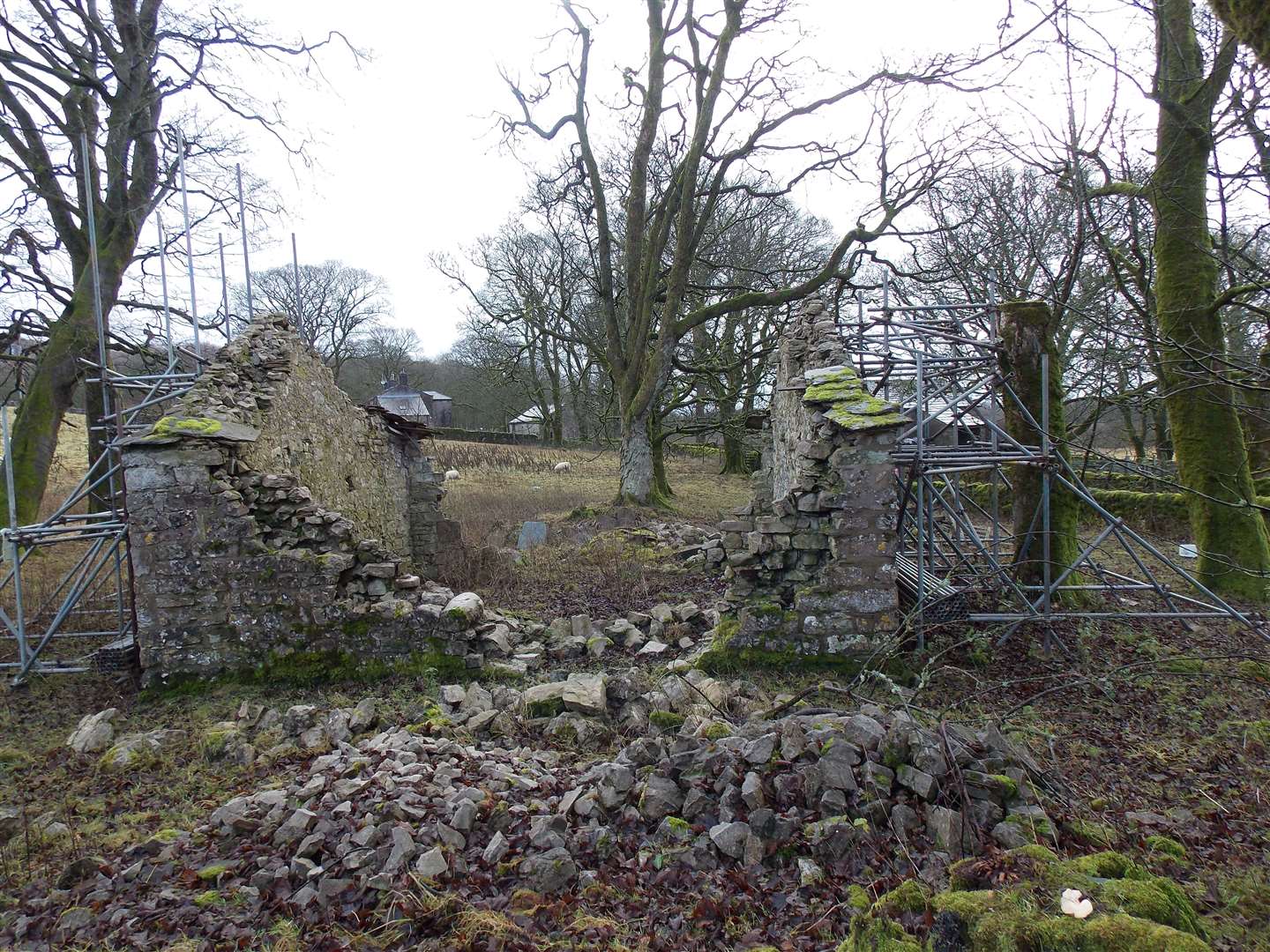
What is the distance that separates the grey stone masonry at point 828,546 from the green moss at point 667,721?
64.1 inches

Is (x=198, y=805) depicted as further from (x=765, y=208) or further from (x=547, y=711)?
(x=765, y=208)

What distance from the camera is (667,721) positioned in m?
4.85

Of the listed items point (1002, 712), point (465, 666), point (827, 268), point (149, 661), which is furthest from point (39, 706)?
point (827, 268)

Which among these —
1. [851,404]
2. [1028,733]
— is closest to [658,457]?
[851,404]

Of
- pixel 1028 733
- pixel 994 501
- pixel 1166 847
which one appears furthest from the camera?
pixel 994 501

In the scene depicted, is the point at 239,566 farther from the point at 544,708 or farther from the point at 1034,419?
the point at 1034,419

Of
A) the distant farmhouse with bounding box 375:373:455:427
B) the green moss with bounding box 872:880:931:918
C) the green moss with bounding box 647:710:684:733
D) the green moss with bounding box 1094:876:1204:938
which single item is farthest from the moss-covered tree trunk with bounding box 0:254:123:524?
the distant farmhouse with bounding box 375:373:455:427

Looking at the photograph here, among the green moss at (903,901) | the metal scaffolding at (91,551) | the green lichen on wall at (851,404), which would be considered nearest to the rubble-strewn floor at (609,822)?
the green moss at (903,901)

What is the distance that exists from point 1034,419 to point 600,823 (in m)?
6.24

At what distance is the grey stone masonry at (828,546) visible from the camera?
6.14 metres

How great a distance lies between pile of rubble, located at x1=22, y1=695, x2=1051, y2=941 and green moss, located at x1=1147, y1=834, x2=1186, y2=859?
446 millimetres

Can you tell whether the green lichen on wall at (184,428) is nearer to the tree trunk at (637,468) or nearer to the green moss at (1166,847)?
the green moss at (1166,847)

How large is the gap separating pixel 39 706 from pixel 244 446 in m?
2.91

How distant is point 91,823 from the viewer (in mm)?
4242
